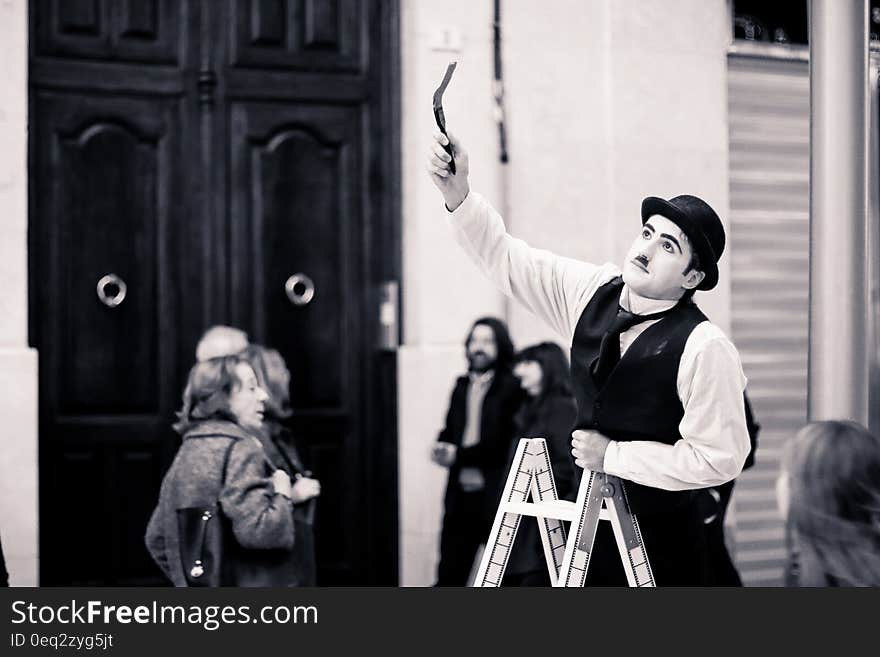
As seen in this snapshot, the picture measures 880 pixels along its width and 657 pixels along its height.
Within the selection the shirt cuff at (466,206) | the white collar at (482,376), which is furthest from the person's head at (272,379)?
the shirt cuff at (466,206)

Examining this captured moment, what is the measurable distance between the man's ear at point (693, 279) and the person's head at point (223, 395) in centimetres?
196

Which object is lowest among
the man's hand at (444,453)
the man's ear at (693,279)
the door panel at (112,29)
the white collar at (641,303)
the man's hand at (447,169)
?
the man's hand at (444,453)

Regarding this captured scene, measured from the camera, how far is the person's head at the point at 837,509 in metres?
3.14

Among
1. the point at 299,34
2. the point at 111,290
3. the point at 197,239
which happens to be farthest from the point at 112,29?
the point at 111,290

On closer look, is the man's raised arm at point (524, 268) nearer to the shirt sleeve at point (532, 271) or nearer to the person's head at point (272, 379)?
the shirt sleeve at point (532, 271)

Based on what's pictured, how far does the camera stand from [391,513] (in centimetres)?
764

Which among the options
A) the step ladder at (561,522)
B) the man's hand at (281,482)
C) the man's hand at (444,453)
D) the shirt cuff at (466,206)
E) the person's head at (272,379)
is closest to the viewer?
the step ladder at (561,522)

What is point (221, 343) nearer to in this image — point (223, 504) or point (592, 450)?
point (223, 504)

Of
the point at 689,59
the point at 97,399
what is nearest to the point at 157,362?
the point at 97,399

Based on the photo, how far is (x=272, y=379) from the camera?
19.1 ft

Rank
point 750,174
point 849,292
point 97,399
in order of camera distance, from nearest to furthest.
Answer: point 849,292
point 97,399
point 750,174

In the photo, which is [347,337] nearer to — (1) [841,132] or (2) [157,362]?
(2) [157,362]

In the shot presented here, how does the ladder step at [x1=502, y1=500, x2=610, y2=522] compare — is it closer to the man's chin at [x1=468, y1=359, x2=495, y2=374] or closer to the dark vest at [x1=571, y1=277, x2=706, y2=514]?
the dark vest at [x1=571, y1=277, x2=706, y2=514]

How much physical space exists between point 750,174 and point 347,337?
279 centimetres
